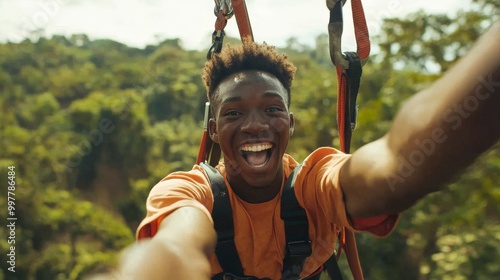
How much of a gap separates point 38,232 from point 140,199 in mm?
7136

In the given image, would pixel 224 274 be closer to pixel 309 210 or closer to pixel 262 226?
pixel 262 226

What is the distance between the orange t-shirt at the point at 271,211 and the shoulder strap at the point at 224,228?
28 millimetres

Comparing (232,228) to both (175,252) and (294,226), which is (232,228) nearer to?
(294,226)

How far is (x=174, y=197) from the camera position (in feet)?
5.40

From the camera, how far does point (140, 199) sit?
2748cm

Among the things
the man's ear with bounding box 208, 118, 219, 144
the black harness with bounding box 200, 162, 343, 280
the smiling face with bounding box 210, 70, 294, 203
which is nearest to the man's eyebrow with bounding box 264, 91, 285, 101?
the smiling face with bounding box 210, 70, 294, 203

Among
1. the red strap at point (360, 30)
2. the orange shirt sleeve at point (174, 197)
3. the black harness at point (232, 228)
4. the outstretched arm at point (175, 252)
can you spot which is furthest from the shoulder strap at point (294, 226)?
the red strap at point (360, 30)

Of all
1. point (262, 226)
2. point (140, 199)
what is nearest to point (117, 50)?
point (140, 199)

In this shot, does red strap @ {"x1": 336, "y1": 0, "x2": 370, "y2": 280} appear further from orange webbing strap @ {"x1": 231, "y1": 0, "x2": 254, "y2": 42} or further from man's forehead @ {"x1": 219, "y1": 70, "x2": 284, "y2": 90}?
orange webbing strap @ {"x1": 231, "y1": 0, "x2": 254, "y2": 42}

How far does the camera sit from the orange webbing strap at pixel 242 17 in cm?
279

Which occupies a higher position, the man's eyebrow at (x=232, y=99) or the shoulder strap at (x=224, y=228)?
the man's eyebrow at (x=232, y=99)

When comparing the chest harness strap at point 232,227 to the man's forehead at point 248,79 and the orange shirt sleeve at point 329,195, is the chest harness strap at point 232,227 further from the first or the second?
the man's forehead at point 248,79

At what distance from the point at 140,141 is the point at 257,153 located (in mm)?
28693

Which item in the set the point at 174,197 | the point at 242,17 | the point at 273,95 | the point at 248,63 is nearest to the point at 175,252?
the point at 174,197
